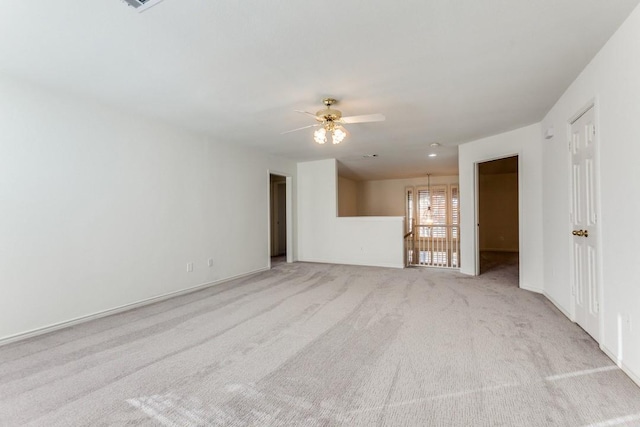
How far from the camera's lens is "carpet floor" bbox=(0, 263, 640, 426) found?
5.18 ft

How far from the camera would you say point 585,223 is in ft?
8.55

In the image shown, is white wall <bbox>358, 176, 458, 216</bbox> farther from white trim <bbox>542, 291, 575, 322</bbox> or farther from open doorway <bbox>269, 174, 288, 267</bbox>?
white trim <bbox>542, 291, 575, 322</bbox>

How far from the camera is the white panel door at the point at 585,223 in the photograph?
8.01 ft

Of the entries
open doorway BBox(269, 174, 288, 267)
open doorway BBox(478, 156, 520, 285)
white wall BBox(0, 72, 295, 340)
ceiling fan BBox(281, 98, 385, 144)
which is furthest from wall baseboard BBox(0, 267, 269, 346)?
open doorway BBox(478, 156, 520, 285)

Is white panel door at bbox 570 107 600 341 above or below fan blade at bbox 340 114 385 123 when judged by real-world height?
below

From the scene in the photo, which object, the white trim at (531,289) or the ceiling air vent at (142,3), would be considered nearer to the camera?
the ceiling air vent at (142,3)

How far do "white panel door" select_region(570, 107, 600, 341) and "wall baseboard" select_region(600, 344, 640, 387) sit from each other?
0.60 feet

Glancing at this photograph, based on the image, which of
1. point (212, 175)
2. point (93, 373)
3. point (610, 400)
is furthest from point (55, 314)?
point (610, 400)

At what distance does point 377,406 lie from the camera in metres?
1.63

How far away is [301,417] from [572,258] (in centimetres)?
308

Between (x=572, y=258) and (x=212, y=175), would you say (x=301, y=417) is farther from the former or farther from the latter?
(x=212, y=175)

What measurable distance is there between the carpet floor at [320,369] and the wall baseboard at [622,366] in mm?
41

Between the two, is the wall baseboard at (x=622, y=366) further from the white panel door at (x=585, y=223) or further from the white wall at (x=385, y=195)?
the white wall at (x=385, y=195)

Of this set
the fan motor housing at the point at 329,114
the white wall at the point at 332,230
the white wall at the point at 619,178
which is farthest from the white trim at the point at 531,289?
the fan motor housing at the point at 329,114
